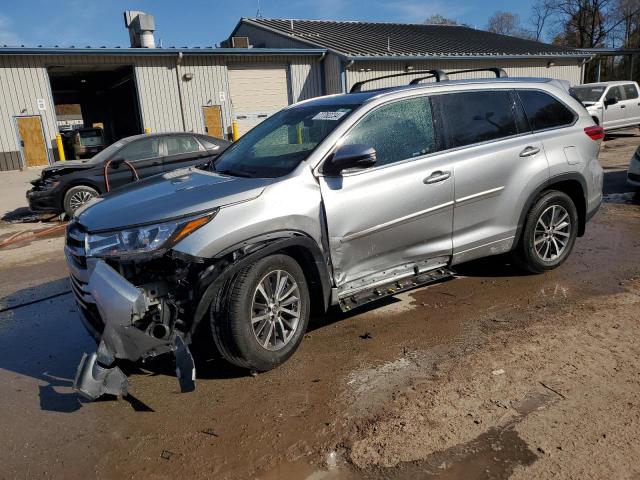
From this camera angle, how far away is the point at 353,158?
3.57m

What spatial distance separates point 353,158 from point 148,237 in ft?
4.77

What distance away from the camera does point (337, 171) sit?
3670 millimetres

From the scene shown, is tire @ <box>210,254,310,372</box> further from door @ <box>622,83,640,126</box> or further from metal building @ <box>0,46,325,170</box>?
door @ <box>622,83,640,126</box>

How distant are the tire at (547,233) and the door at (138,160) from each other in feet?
23.4

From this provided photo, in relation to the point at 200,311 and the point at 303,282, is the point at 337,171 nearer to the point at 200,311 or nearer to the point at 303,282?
the point at 303,282

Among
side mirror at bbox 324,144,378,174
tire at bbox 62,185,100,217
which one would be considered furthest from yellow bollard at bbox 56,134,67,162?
side mirror at bbox 324,144,378,174

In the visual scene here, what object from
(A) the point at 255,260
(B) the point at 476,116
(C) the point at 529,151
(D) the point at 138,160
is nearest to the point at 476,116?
(B) the point at 476,116

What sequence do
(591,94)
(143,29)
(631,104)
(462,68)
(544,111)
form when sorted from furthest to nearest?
1. (462,68)
2. (143,29)
3. (631,104)
4. (591,94)
5. (544,111)

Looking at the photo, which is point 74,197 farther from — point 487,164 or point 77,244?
point 487,164

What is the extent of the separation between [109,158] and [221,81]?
1312cm

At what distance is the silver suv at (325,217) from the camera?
10.3 ft

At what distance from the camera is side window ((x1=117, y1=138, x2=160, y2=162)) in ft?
32.7

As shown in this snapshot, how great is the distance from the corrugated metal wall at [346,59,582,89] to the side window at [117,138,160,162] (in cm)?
1513

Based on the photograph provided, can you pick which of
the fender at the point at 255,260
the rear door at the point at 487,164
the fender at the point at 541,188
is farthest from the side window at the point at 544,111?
the fender at the point at 255,260
